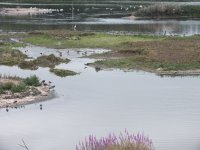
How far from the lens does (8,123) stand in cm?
2680

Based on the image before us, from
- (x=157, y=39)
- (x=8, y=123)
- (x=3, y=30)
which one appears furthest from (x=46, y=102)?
(x=3, y=30)

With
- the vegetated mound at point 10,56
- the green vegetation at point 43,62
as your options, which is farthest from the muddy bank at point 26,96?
the vegetated mound at point 10,56

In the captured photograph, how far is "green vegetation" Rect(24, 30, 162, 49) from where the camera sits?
196 ft

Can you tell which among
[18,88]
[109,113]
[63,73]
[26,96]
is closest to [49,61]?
[63,73]

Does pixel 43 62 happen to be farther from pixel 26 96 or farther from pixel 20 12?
pixel 20 12

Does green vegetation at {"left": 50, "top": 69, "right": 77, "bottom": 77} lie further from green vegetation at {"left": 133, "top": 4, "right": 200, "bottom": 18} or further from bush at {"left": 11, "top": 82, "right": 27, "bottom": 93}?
green vegetation at {"left": 133, "top": 4, "right": 200, "bottom": 18}

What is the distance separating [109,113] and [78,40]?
34.8m

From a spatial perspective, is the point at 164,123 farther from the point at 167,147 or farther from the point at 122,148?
the point at 122,148

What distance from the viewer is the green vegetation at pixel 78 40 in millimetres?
59719

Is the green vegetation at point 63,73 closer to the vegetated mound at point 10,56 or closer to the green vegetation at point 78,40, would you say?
the vegetated mound at point 10,56

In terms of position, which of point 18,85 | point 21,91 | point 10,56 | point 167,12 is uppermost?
point 18,85

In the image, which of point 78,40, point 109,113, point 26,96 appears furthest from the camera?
Answer: point 78,40

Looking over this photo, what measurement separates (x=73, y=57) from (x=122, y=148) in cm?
3867

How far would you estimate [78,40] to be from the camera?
62.5 meters
